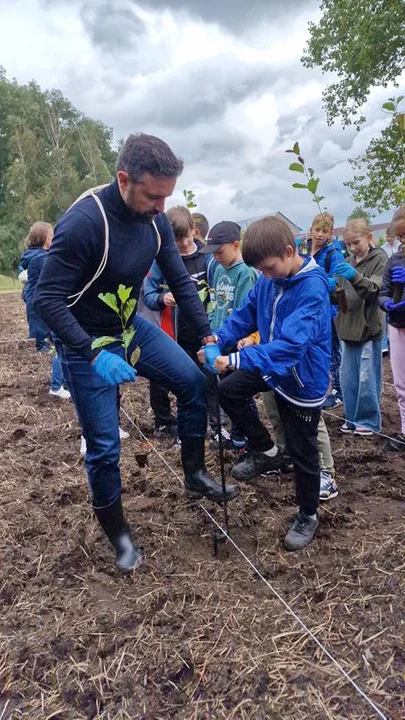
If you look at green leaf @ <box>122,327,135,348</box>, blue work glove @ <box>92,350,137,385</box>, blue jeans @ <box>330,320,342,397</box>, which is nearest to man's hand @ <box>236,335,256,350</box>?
green leaf @ <box>122,327,135,348</box>

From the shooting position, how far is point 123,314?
256cm

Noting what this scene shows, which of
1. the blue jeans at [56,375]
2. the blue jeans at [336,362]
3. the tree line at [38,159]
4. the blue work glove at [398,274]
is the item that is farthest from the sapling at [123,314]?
the tree line at [38,159]

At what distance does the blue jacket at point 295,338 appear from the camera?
2588mm

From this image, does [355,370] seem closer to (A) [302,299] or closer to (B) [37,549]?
(A) [302,299]

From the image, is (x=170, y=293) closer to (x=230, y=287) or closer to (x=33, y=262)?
(x=230, y=287)

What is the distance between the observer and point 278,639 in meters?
2.28

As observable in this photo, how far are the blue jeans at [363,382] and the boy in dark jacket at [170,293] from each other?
127 centimetres

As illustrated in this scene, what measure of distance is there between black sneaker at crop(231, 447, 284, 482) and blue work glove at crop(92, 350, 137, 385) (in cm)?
122

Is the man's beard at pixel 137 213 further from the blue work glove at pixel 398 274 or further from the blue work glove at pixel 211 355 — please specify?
the blue work glove at pixel 398 274

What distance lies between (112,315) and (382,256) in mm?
2833

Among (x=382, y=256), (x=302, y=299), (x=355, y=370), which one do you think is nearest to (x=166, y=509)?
(x=302, y=299)

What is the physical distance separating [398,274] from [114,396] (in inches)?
99.8

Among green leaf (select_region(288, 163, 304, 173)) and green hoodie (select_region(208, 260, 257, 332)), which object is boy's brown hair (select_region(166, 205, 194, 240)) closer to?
green hoodie (select_region(208, 260, 257, 332))

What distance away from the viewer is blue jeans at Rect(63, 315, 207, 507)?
8.57 ft
